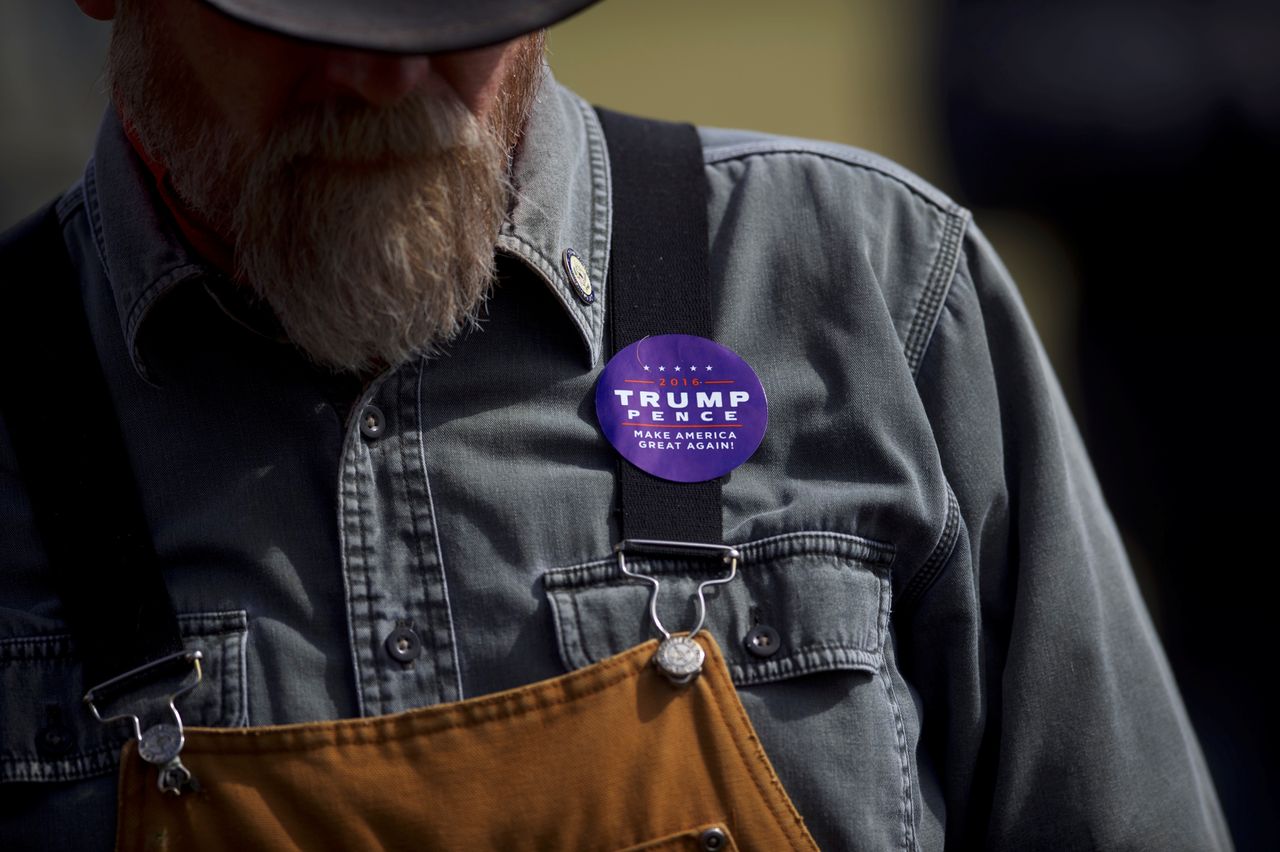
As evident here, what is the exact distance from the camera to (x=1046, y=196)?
3766 millimetres

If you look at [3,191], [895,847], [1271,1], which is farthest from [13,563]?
[3,191]

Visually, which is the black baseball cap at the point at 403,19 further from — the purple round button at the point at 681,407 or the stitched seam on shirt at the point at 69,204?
the stitched seam on shirt at the point at 69,204

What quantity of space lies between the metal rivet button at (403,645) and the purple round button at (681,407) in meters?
0.27

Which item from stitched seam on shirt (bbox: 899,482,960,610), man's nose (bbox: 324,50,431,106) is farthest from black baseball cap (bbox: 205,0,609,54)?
stitched seam on shirt (bbox: 899,482,960,610)

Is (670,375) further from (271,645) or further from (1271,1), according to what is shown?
(1271,1)

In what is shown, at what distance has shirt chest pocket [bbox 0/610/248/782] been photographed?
4.52 ft

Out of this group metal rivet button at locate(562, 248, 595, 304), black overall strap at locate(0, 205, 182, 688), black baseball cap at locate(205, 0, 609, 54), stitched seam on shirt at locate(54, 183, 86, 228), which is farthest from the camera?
stitched seam on shirt at locate(54, 183, 86, 228)

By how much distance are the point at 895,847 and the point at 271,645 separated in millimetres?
642

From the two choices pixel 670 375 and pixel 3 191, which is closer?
pixel 670 375

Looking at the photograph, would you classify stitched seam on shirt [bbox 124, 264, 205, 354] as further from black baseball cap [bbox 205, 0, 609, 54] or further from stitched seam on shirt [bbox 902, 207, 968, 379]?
stitched seam on shirt [bbox 902, 207, 968, 379]

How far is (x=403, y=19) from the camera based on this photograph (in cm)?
119

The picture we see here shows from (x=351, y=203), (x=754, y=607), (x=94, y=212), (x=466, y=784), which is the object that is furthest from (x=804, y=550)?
(x=94, y=212)

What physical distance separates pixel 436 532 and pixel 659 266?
36cm

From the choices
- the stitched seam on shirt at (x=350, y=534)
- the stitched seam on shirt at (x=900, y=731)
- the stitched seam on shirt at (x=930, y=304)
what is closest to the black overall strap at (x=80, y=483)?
the stitched seam on shirt at (x=350, y=534)
